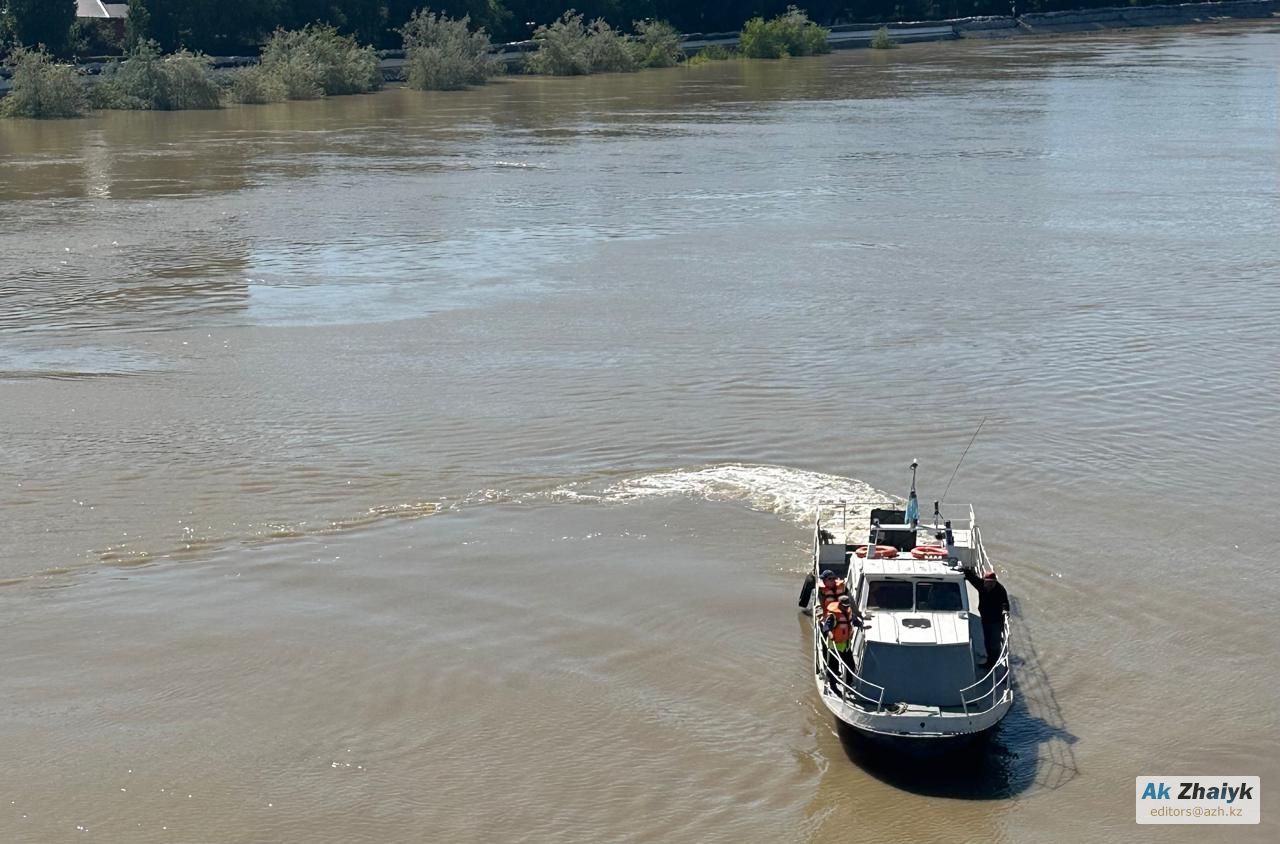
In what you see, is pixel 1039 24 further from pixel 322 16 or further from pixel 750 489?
pixel 750 489

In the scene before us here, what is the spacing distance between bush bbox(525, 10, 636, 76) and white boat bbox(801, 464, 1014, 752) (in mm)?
66408

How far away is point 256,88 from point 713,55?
30.3 meters

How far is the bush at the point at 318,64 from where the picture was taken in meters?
66.5

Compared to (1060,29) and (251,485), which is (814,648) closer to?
(251,485)

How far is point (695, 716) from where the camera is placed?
1418 cm

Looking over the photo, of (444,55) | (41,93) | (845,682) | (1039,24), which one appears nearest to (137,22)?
(41,93)

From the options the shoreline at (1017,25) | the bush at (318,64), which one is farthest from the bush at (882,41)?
the bush at (318,64)

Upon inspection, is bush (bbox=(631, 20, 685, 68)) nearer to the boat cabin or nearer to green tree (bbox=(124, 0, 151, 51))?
green tree (bbox=(124, 0, 151, 51))

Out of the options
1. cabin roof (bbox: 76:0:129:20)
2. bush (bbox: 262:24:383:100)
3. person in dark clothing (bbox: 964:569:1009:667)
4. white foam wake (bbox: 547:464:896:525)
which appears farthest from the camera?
cabin roof (bbox: 76:0:129:20)

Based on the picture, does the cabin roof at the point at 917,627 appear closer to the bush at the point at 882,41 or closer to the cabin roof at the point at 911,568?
the cabin roof at the point at 911,568

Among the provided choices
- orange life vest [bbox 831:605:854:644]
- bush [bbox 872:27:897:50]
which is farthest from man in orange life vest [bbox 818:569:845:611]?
bush [bbox 872:27:897:50]

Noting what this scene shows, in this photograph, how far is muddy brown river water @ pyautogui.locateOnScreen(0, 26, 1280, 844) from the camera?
1329 centimetres

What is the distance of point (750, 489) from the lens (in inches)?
760

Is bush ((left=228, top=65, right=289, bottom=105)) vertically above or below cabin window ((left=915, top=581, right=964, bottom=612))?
above
